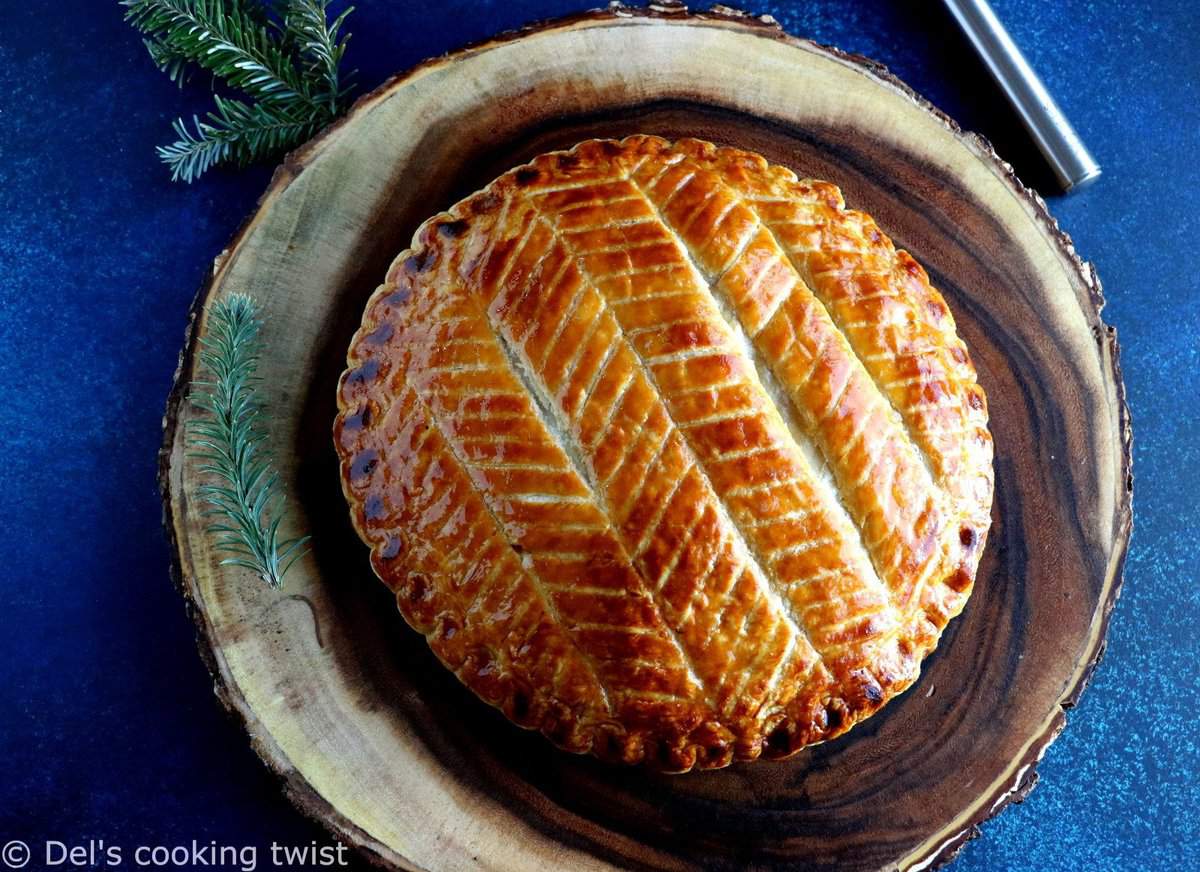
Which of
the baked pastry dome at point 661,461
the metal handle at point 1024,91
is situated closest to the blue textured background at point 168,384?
the metal handle at point 1024,91

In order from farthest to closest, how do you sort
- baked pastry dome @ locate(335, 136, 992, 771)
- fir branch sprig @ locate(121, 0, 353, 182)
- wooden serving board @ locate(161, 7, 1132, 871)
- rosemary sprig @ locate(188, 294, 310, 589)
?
fir branch sprig @ locate(121, 0, 353, 182)
wooden serving board @ locate(161, 7, 1132, 871)
rosemary sprig @ locate(188, 294, 310, 589)
baked pastry dome @ locate(335, 136, 992, 771)

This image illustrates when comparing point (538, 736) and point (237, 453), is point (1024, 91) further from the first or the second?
point (237, 453)

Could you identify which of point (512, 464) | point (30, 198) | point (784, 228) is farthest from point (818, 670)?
point (30, 198)

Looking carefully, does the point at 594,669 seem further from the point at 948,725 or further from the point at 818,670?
the point at 948,725

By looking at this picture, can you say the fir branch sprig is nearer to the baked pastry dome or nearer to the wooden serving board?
the wooden serving board

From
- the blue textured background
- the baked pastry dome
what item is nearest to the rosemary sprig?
the baked pastry dome
